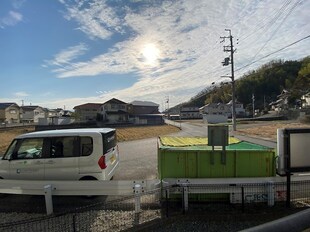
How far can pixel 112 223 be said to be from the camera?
4797mm

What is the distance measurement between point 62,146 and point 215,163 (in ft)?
11.5

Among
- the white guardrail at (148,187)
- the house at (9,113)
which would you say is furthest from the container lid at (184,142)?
the house at (9,113)

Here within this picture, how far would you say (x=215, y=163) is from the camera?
18.6 feet

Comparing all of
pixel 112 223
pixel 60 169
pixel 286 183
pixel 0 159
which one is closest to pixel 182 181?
pixel 112 223

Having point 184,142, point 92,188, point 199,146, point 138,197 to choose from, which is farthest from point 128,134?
point 138,197

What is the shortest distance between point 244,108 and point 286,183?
105 metres

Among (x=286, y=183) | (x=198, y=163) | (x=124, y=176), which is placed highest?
(x=198, y=163)

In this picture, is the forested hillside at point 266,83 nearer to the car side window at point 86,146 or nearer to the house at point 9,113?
the house at point 9,113

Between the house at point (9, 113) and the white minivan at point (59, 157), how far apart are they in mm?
72818

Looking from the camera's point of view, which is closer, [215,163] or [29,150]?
[215,163]

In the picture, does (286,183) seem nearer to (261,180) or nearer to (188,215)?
(261,180)

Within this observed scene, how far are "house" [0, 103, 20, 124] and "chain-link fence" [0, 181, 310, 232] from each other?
74.9 m

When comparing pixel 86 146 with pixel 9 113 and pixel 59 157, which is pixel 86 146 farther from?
pixel 9 113

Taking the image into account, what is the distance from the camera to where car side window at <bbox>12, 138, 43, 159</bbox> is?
6.38 m
